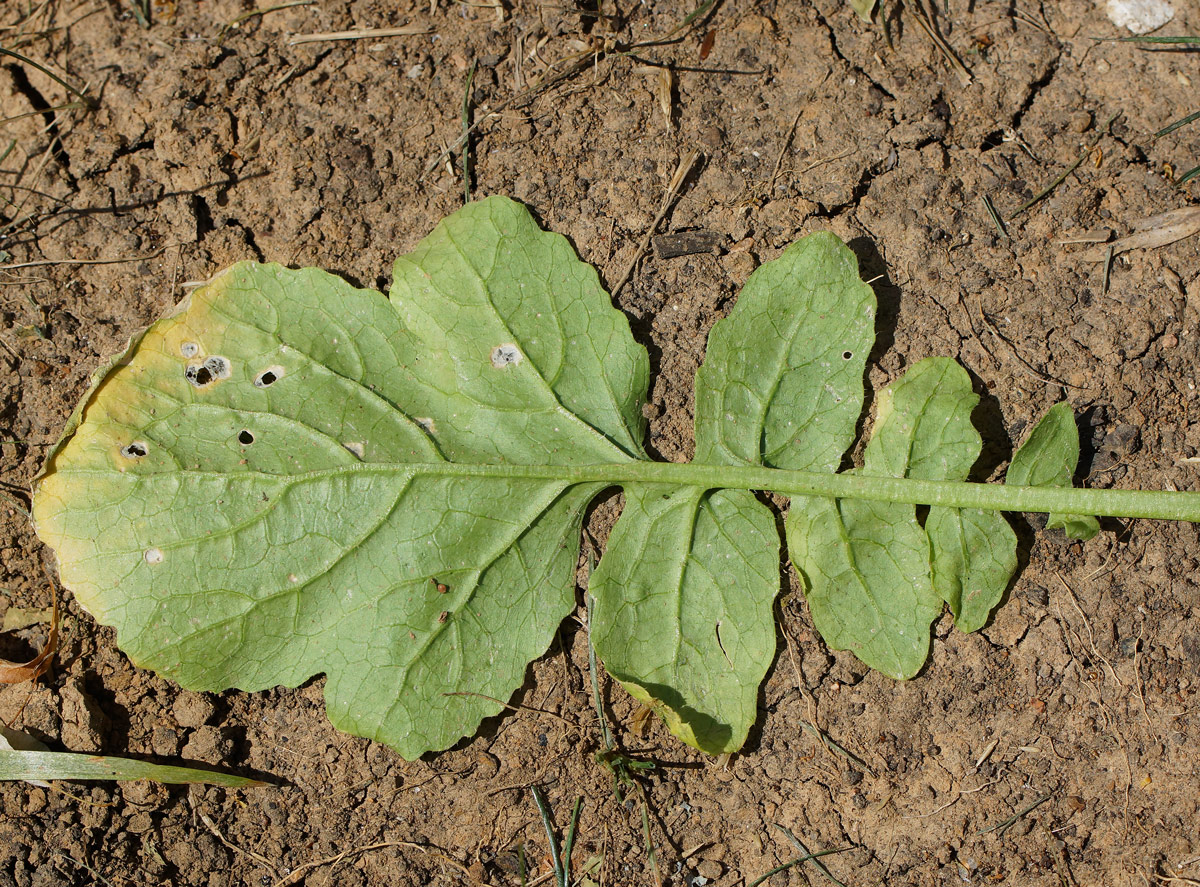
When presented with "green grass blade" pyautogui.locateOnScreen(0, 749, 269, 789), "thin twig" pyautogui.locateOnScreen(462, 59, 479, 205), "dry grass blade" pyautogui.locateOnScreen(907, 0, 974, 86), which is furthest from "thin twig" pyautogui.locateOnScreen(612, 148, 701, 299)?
"green grass blade" pyautogui.locateOnScreen(0, 749, 269, 789)

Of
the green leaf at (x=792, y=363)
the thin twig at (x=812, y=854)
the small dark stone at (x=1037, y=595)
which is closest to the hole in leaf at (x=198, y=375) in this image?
the green leaf at (x=792, y=363)

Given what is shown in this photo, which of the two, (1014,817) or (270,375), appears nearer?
(270,375)

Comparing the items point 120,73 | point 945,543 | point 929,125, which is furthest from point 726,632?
point 120,73

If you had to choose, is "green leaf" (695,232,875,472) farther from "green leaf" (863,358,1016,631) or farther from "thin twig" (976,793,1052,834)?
"thin twig" (976,793,1052,834)

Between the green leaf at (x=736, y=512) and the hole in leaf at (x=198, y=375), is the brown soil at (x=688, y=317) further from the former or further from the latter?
the hole in leaf at (x=198, y=375)

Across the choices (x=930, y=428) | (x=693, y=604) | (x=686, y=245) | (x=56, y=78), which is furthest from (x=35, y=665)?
(x=930, y=428)

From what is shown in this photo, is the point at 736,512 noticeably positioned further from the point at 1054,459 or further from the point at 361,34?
the point at 361,34
